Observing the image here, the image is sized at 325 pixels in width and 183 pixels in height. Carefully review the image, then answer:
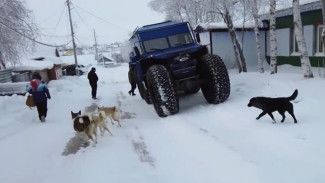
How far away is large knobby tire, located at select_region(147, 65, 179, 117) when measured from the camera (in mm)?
9414

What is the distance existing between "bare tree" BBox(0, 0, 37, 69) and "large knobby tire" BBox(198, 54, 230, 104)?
1000 centimetres

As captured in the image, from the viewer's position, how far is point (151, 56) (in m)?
10.4

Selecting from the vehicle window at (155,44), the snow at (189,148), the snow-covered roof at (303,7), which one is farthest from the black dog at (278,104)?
the snow-covered roof at (303,7)

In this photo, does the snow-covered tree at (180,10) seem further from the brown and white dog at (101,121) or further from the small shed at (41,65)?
the brown and white dog at (101,121)

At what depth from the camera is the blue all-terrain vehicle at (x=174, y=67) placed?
9523 millimetres

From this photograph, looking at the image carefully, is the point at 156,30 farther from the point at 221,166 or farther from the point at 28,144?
the point at 221,166

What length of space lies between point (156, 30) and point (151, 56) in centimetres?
134

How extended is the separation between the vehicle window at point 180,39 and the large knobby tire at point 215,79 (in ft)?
4.27

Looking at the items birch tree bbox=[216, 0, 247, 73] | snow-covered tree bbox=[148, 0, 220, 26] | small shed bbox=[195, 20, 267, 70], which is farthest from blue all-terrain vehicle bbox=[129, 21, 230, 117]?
snow-covered tree bbox=[148, 0, 220, 26]

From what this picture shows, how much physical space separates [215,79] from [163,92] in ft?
5.56

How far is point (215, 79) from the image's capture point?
991cm

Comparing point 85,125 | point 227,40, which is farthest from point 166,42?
point 227,40

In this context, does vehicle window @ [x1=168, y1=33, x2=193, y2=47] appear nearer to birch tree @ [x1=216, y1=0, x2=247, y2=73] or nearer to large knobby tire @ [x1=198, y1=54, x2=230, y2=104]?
large knobby tire @ [x1=198, y1=54, x2=230, y2=104]

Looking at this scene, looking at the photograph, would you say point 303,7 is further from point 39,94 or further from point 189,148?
point 39,94
